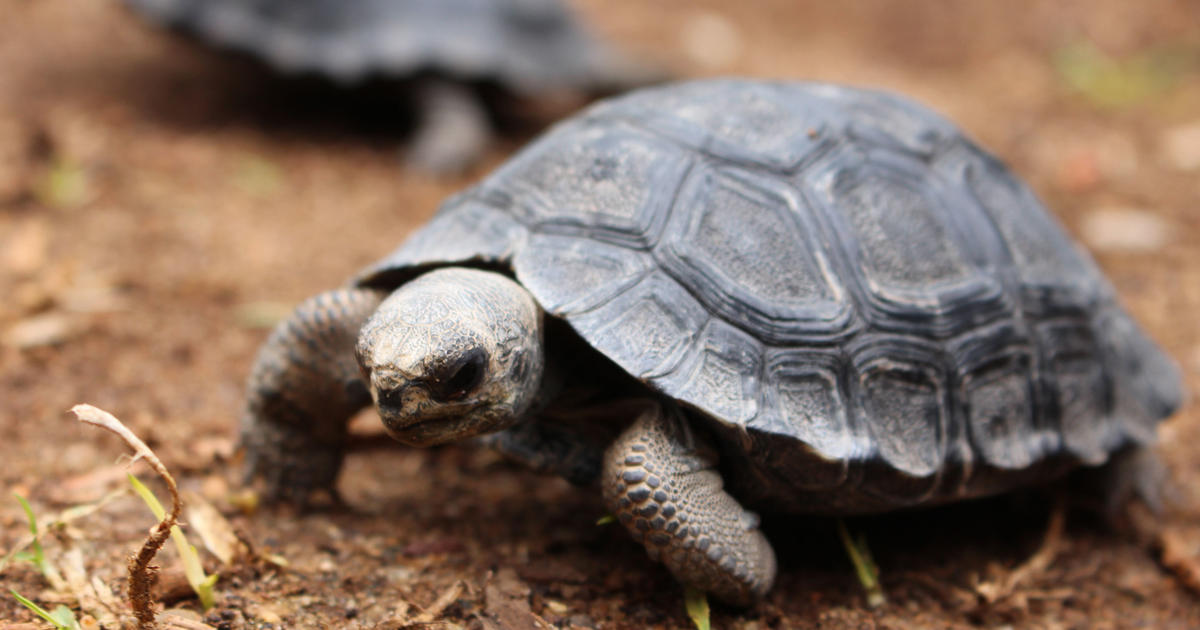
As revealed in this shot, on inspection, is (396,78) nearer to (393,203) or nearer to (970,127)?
(393,203)

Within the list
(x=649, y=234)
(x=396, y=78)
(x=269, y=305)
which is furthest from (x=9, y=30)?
(x=649, y=234)

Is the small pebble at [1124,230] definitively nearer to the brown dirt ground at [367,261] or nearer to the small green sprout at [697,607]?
the brown dirt ground at [367,261]

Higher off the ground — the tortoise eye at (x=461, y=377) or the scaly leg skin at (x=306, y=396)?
the tortoise eye at (x=461, y=377)

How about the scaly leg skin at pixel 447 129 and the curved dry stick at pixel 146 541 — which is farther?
the scaly leg skin at pixel 447 129

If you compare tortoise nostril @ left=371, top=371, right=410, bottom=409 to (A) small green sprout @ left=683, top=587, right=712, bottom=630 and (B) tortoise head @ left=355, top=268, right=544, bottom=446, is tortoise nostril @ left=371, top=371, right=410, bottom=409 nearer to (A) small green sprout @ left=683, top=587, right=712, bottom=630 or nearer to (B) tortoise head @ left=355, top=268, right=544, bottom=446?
(B) tortoise head @ left=355, top=268, right=544, bottom=446

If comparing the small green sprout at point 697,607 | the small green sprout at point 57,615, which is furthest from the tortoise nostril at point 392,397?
the small green sprout at point 697,607

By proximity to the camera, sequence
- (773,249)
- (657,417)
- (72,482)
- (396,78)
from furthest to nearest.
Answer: (396,78)
(72,482)
(773,249)
(657,417)
